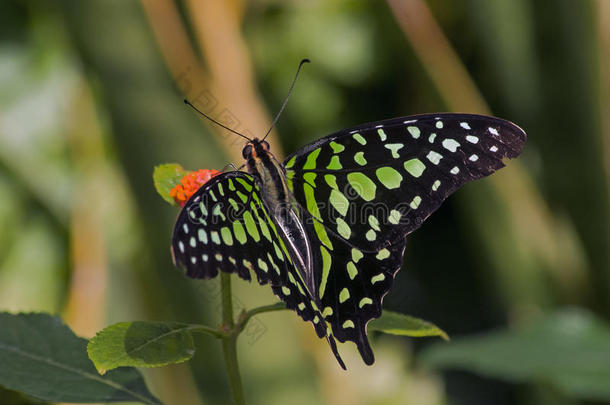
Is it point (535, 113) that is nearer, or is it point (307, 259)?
point (307, 259)

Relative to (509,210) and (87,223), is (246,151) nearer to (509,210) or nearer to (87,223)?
(509,210)

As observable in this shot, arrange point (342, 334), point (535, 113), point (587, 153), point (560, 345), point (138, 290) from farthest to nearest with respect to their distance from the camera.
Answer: point (138, 290) < point (535, 113) < point (587, 153) < point (560, 345) < point (342, 334)

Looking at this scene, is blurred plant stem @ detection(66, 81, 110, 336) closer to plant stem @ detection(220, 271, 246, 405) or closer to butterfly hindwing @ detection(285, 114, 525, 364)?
butterfly hindwing @ detection(285, 114, 525, 364)

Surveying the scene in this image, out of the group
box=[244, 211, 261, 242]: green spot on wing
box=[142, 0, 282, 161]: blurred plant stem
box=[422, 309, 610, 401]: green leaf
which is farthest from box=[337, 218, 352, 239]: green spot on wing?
box=[422, 309, 610, 401]: green leaf

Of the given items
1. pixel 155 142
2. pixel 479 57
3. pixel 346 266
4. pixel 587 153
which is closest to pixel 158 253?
pixel 155 142

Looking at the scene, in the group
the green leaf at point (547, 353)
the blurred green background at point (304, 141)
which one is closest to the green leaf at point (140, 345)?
the blurred green background at point (304, 141)

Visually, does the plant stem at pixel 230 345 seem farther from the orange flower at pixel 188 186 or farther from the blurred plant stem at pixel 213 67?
the blurred plant stem at pixel 213 67

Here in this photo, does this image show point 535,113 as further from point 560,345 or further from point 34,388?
point 34,388
